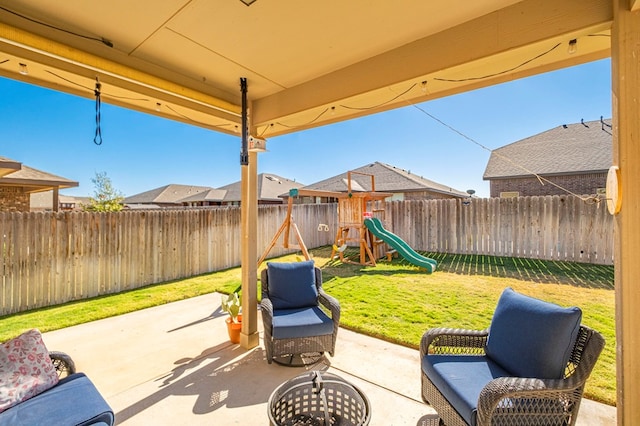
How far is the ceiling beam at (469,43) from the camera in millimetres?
1805

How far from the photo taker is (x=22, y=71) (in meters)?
2.45

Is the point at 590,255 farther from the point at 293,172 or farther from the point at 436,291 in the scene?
the point at 293,172

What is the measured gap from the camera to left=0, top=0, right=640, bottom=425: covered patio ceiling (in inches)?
62.8

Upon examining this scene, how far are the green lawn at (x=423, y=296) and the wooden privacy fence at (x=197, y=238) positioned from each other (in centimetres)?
40

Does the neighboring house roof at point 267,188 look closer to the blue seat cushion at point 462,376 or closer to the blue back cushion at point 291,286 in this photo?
the blue back cushion at point 291,286

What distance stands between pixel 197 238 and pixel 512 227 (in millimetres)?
9058

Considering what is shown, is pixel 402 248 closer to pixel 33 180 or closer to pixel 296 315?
pixel 296 315

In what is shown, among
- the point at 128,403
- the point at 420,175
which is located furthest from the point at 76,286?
the point at 420,175

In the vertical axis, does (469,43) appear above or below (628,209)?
above

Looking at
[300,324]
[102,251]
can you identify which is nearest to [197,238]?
[102,251]

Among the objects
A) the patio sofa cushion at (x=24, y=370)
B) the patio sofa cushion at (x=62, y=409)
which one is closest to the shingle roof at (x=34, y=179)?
the patio sofa cushion at (x=24, y=370)

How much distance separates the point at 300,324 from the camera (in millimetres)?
2994

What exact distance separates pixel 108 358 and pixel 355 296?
3.70 m

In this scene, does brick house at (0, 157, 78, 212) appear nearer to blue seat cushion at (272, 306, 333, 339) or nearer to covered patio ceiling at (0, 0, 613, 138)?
covered patio ceiling at (0, 0, 613, 138)
